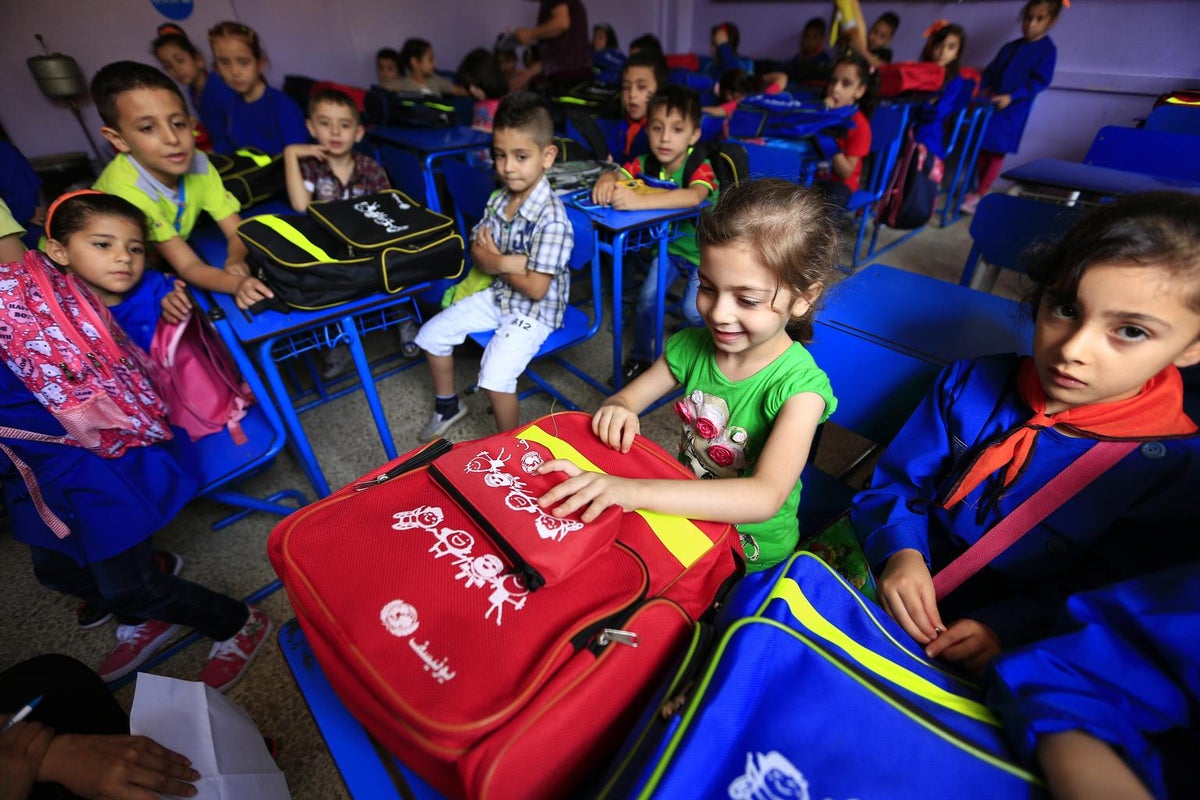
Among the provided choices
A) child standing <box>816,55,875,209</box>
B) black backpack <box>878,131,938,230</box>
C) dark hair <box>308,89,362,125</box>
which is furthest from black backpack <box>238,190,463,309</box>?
black backpack <box>878,131,938,230</box>

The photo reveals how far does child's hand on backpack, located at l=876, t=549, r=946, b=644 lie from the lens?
76 centimetres

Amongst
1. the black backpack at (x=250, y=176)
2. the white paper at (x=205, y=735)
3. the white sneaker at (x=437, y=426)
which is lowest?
the white sneaker at (x=437, y=426)

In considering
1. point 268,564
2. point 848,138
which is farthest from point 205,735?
point 848,138

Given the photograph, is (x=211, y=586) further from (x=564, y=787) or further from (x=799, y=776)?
(x=799, y=776)

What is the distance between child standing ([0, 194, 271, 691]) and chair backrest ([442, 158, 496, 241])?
42.0 inches

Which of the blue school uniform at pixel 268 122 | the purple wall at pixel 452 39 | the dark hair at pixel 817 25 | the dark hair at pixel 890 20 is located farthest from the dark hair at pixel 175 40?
the dark hair at pixel 890 20

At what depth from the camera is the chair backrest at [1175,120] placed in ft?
7.54

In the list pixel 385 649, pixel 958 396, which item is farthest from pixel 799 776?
pixel 958 396

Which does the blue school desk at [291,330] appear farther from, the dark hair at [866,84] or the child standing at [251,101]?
the dark hair at [866,84]

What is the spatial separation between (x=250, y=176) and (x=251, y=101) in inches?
43.2

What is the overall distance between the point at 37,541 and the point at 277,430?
0.50 m

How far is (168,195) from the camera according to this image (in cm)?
173

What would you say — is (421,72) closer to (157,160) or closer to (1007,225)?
(157,160)

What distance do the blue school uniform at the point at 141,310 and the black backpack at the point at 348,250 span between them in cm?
24
